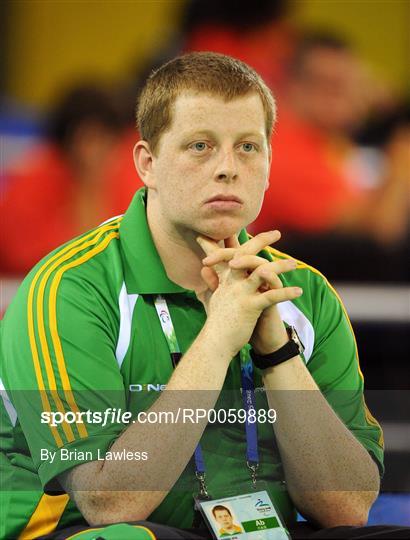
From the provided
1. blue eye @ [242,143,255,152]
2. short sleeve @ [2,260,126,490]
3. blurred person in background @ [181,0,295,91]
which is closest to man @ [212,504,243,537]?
short sleeve @ [2,260,126,490]

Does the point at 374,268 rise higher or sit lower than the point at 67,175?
lower

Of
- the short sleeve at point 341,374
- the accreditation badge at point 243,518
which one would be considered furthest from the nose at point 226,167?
the accreditation badge at point 243,518

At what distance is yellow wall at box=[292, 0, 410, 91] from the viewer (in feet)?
16.1

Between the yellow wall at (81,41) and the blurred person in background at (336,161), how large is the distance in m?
0.71

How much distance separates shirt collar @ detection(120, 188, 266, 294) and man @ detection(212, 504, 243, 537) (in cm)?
54

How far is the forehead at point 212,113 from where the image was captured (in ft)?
7.84

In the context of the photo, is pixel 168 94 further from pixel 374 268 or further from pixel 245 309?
pixel 374 268

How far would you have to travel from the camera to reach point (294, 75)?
486 centimetres

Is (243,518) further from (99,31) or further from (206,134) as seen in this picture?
(99,31)

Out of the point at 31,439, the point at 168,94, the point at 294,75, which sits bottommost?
the point at 31,439

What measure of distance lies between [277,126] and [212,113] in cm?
230

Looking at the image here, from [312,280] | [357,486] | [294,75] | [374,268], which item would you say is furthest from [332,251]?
[357,486]

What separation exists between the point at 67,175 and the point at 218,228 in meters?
2.49

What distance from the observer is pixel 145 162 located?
8.32 feet
